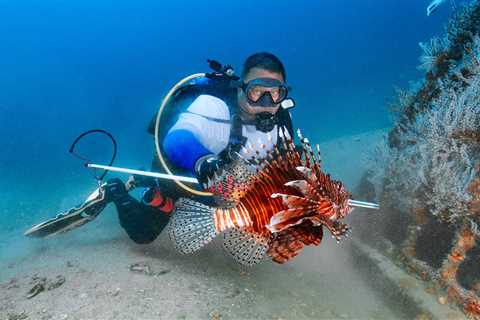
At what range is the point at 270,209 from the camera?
5.89ft

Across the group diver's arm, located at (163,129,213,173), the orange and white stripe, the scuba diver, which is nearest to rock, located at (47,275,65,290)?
the scuba diver

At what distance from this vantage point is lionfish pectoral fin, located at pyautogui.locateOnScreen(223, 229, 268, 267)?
195cm

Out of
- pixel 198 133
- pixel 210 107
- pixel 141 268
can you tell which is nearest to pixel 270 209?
pixel 198 133

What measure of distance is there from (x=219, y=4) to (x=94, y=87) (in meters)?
47.3

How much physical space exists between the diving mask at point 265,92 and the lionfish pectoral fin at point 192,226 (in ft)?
5.25

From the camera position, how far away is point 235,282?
3.42 meters

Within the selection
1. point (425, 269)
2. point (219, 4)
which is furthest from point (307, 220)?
point (219, 4)

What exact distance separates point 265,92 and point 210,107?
2.10 ft

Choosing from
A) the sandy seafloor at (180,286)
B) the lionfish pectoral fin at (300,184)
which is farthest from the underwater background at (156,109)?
the lionfish pectoral fin at (300,184)

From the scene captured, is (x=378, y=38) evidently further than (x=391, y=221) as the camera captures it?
Yes

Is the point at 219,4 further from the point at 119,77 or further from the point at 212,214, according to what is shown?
the point at 212,214

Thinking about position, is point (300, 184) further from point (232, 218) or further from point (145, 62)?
point (145, 62)

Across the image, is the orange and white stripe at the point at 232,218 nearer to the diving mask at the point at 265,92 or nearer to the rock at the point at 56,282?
the diving mask at the point at 265,92

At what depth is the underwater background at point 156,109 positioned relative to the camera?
3205 mm
